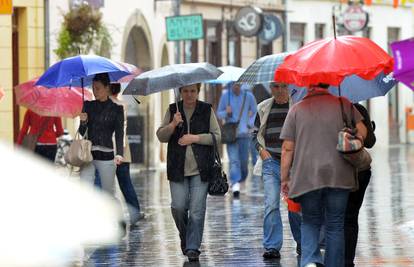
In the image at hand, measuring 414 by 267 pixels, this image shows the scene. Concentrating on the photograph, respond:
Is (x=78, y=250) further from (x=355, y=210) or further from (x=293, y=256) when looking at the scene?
(x=355, y=210)

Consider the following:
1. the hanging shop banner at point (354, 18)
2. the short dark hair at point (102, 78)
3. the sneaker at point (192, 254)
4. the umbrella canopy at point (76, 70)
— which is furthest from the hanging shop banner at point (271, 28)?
the sneaker at point (192, 254)

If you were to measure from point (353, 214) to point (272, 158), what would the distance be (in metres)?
2.18

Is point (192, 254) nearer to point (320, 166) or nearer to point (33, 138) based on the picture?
point (320, 166)

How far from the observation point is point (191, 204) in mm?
14836

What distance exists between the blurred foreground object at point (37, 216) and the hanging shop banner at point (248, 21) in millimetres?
24643

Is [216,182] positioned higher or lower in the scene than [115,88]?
lower

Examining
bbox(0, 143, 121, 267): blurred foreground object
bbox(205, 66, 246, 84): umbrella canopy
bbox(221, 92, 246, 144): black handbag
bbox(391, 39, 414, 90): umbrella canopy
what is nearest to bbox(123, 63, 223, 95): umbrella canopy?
bbox(0, 143, 121, 267): blurred foreground object

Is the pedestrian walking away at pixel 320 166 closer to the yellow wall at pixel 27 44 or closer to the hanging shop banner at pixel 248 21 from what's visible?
the yellow wall at pixel 27 44

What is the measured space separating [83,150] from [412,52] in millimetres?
5871

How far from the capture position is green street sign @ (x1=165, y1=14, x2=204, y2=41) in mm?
31406

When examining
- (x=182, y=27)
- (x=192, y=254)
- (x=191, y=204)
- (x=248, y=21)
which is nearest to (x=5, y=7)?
(x=191, y=204)

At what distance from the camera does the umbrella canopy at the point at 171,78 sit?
48.4ft

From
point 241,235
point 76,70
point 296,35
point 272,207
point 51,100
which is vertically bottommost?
point 241,235

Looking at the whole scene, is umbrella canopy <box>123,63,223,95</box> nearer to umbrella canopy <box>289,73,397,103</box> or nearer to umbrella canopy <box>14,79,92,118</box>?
umbrella canopy <box>289,73,397,103</box>
